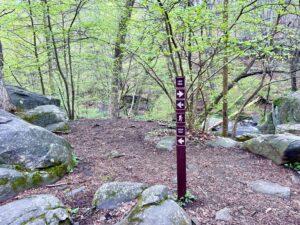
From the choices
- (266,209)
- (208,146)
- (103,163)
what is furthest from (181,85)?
(208,146)

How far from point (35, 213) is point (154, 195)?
3.60 ft

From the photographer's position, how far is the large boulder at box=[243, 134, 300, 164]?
3.96 metres

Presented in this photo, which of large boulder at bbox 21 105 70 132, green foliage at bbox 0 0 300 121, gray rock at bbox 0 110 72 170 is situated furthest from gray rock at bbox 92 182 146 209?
large boulder at bbox 21 105 70 132

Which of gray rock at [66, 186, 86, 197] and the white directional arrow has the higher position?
the white directional arrow

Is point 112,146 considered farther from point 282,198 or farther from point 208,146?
point 282,198

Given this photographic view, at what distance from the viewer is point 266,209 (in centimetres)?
270

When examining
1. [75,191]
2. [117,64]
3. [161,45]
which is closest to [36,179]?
[75,191]

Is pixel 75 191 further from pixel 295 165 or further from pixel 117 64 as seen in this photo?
pixel 117 64

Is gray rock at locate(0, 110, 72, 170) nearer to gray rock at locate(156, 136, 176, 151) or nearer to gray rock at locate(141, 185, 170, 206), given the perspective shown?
gray rock at locate(141, 185, 170, 206)

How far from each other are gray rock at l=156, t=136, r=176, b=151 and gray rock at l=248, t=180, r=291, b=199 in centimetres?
178

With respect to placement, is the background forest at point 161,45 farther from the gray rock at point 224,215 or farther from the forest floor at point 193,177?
the gray rock at point 224,215

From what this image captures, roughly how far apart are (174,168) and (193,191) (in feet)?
2.74

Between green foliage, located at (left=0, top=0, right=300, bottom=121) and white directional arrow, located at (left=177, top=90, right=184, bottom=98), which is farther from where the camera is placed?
green foliage, located at (left=0, top=0, right=300, bottom=121)

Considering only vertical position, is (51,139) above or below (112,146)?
above
